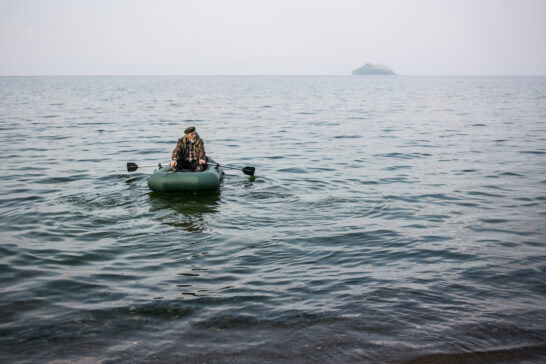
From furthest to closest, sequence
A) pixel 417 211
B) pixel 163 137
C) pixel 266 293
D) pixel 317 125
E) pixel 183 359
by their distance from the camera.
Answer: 1. pixel 317 125
2. pixel 163 137
3. pixel 417 211
4. pixel 266 293
5. pixel 183 359

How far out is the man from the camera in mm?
13633

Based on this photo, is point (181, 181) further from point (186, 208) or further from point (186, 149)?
point (186, 149)

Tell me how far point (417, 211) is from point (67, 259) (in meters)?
8.17

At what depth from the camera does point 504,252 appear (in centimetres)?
893

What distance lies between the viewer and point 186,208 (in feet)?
39.5

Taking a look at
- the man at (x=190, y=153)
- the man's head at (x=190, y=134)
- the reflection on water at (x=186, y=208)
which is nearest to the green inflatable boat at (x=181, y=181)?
the reflection on water at (x=186, y=208)

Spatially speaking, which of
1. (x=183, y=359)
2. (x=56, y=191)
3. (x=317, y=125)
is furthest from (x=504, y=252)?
(x=317, y=125)

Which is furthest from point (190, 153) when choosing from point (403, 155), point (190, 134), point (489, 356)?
point (403, 155)

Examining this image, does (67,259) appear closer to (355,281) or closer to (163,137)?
(355,281)

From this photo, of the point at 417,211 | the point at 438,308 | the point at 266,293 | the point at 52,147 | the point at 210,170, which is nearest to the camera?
the point at 438,308

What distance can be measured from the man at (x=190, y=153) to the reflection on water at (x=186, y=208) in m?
0.96

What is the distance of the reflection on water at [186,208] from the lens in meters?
10.8

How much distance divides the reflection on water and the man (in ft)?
3.15

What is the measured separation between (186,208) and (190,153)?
2.31m
